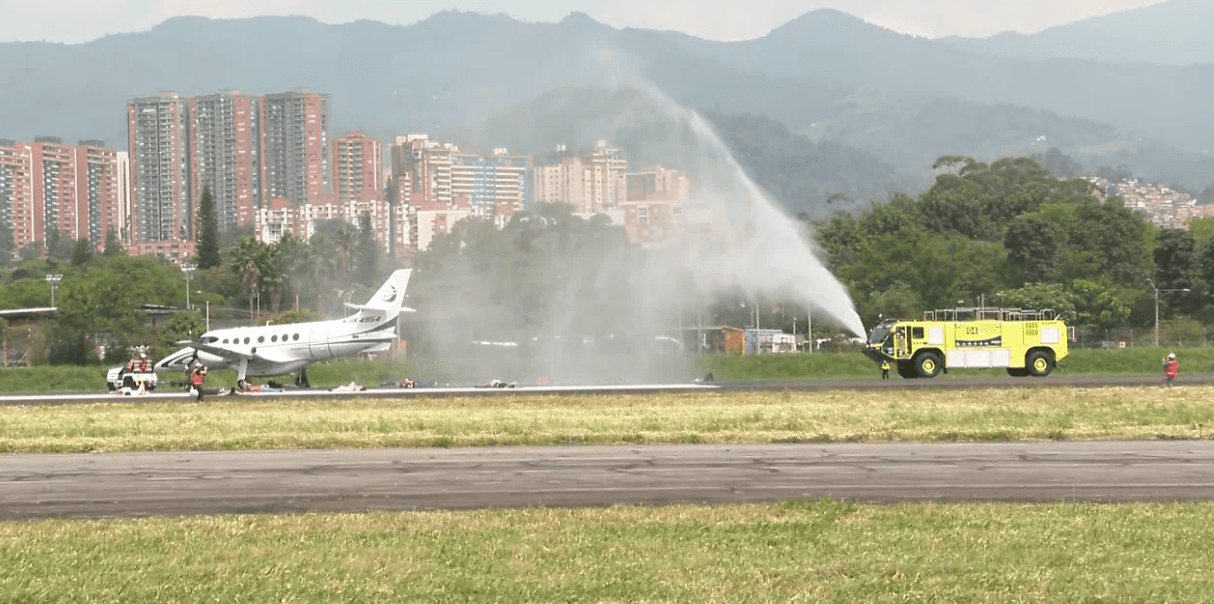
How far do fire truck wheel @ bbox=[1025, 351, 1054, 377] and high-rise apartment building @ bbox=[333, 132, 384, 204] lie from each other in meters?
54.2

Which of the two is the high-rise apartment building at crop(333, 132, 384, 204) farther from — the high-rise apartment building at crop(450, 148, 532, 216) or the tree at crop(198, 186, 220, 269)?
the high-rise apartment building at crop(450, 148, 532, 216)

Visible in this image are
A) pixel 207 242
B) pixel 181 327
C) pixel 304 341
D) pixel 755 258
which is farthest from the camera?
pixel 207 242

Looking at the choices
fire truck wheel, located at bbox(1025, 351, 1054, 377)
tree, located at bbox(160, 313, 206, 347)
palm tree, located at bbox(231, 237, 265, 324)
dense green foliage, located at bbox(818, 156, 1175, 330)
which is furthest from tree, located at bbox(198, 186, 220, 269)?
fire truck wheel, located at bbox(1025, 351, 1054, 377)

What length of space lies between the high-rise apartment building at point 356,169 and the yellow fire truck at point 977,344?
51.0m

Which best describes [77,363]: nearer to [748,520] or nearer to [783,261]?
[783,261]

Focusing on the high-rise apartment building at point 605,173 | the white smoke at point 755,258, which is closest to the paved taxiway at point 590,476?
the white smoke at point 755,258

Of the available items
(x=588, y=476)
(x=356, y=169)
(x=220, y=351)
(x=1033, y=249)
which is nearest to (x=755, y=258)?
(x=220, y=351)

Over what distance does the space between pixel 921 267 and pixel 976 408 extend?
242ft

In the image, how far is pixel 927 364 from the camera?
5950cm

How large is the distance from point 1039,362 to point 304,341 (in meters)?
32.2

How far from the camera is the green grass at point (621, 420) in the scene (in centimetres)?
3150

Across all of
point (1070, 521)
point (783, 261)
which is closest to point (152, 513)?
point (1070, 521)

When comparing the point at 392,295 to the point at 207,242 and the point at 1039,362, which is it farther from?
the point at 207,242

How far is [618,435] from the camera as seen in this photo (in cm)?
3203
